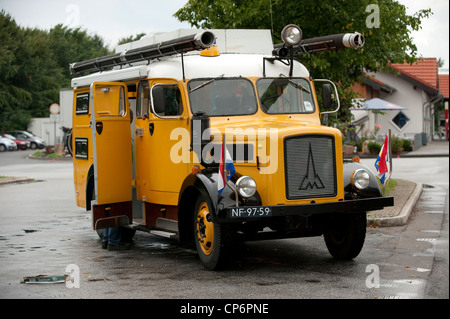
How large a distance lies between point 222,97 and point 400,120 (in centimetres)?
4190

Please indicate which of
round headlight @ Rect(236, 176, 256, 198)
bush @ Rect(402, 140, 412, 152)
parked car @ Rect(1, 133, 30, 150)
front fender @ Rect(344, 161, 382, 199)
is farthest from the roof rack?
parked car @ Rect(1, 133, 30, 150)

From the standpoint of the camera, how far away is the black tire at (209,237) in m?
8.81

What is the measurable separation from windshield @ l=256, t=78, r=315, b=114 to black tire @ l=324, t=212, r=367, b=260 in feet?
5.63

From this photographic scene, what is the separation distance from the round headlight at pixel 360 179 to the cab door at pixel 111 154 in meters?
3.35

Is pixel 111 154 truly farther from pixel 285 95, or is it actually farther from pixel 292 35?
pixel 292 35

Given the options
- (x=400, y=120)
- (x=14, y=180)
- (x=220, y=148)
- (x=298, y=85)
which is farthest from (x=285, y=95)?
(x=400, y=120)

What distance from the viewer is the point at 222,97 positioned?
10.1m

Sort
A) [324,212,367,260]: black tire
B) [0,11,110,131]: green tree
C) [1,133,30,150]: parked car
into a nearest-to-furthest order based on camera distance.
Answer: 1. [324,212,367,260]: black tire
2. [0,11,110,131]: green tree
3. [1,133,30,150]: parked car

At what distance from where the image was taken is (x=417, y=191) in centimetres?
1844

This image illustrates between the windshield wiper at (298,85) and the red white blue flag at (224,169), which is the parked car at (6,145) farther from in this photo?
the red white blue flag at (224,169)

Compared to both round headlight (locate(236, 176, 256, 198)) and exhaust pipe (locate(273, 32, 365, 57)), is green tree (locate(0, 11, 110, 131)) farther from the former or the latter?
round headlight (locate(236, 176, 256, 198))

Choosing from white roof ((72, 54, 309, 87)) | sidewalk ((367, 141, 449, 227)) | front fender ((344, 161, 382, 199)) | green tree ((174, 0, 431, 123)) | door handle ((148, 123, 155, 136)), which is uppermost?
green tree ((174, 0, 431, 123))

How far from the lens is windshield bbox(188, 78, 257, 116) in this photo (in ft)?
32.8

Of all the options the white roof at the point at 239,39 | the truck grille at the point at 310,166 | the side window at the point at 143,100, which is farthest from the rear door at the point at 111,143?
the truck grille at the point at 310,166
